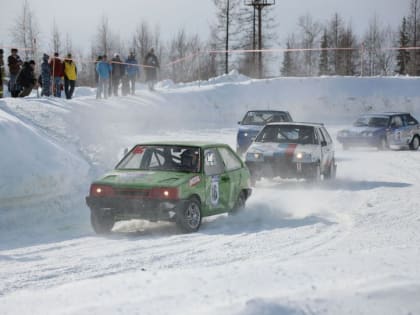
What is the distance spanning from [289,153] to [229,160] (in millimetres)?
3846

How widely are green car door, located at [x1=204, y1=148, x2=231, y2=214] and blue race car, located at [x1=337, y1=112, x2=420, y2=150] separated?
48.8ft

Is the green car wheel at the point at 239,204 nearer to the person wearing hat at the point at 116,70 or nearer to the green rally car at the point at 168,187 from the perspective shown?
the green rally car at the point at 168,187

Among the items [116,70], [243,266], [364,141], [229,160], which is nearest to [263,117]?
[364,141]

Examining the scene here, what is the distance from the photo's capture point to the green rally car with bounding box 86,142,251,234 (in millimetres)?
10125

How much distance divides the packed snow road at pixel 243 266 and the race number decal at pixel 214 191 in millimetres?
377

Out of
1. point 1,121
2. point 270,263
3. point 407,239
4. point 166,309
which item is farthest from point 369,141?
point 166,309

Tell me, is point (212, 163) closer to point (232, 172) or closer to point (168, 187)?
point (232, 172)

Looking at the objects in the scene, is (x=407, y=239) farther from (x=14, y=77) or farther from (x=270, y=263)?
(x=14, y=77)

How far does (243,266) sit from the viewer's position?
764cm

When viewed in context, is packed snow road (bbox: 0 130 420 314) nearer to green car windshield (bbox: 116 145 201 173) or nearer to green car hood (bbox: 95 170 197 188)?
green car hood (bbox: 95 170 197 188)

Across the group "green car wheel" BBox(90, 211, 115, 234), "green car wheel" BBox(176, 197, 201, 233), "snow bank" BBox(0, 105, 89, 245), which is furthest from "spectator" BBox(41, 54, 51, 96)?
"green car wheel" BBox(176, 197, 201, 233)

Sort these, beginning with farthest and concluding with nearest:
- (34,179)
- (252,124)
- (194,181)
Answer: (252,124) → (34,179) → (194,181)

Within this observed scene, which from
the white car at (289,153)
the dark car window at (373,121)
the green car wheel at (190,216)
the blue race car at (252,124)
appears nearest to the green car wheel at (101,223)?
the green car wheel at (190,216)

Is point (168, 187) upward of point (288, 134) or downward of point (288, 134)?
downward
